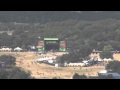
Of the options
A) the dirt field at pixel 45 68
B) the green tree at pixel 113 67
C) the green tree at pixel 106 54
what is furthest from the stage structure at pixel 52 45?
the green tree at pixel 113 67

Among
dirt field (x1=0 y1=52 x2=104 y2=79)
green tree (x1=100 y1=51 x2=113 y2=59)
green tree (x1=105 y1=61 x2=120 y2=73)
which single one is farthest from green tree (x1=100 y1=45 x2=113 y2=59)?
green tree (x1=105 y1=61 x2=120 y2=73)

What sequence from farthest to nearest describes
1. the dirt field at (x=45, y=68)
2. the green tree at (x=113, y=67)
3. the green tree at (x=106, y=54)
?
the green tree at (x=106, y=54), the dirt field at (x=45, y=68), the green tree at (x=113, y=67)

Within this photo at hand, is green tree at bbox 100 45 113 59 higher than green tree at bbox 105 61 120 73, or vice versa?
green tree at bbox 100 45 113 59

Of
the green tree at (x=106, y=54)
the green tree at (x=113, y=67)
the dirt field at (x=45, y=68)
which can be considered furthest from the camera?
the green tree at (x=106, y=54)

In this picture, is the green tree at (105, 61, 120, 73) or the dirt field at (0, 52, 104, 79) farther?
the dirt field at (0, 52, 104, 79)

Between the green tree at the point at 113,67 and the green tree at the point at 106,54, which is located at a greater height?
the green tree at the point at 106,54

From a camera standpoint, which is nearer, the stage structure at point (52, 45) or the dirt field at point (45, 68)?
the dirt field at point (45, 68)

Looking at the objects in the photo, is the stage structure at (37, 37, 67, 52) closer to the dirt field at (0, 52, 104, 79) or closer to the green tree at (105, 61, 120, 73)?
the dirt field at (0, 52, 104, 79)

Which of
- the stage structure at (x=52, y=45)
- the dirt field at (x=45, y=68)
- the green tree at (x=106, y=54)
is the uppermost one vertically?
the stage structure at (x=52, y=45)

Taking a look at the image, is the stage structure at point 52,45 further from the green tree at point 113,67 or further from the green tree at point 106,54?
the green tree at point 113,67

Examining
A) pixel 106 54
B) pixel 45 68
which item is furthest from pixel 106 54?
pixel 45 68

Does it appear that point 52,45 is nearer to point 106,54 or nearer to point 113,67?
point 106,54
